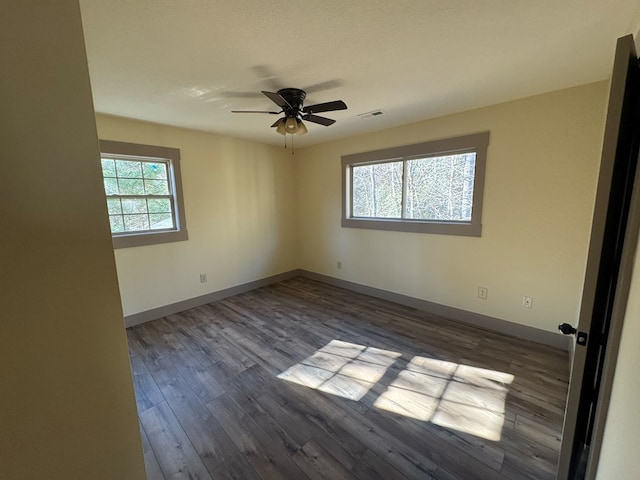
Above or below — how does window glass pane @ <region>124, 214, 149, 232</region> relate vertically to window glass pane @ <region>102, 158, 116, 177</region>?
below

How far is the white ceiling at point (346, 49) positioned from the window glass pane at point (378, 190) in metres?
1.14

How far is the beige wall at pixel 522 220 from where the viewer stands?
2287 mm

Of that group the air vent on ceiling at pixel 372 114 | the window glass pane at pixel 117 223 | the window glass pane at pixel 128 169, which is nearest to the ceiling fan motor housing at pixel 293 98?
the air vent on ceiling at pixel 372 114

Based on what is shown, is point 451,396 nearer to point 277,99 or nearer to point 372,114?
point 277,99

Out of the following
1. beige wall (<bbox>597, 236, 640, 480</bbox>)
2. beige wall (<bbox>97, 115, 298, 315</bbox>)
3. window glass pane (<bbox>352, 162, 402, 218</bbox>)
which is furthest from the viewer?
window glass pane (<bbox>352, 162, 402, 218</bbox>)

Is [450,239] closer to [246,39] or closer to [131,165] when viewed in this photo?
[246,39]

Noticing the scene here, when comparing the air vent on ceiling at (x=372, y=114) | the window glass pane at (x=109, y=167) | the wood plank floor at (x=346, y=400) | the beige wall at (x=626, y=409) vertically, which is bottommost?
the wood plank floor at (x=346, y=400)

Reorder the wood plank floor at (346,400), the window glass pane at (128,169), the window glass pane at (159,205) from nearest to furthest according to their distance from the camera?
the wood plank floor at (346,400) < the window glass pane at (128,169) < the window glass pane at (159,205)

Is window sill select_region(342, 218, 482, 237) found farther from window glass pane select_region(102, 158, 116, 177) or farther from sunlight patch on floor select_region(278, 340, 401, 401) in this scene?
window glass pane select_region(102, 158, 116, 177)

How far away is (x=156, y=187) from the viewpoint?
11.0ft

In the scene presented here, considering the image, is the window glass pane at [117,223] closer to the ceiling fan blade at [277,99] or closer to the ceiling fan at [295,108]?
the ceiling fan at [295,108]

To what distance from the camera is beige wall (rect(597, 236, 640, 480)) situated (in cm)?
73

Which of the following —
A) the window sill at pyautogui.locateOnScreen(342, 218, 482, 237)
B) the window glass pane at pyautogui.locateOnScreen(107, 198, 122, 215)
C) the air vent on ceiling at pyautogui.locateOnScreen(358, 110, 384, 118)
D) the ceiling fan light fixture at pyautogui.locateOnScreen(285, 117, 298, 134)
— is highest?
the air vent on ceiling at pyautogui.locateOnScreen(358, 110, 384, 118)

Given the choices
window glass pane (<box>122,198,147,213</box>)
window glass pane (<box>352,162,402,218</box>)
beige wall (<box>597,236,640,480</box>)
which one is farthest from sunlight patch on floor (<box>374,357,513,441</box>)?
window glass pane (<box>122,198,147,213</box>)
